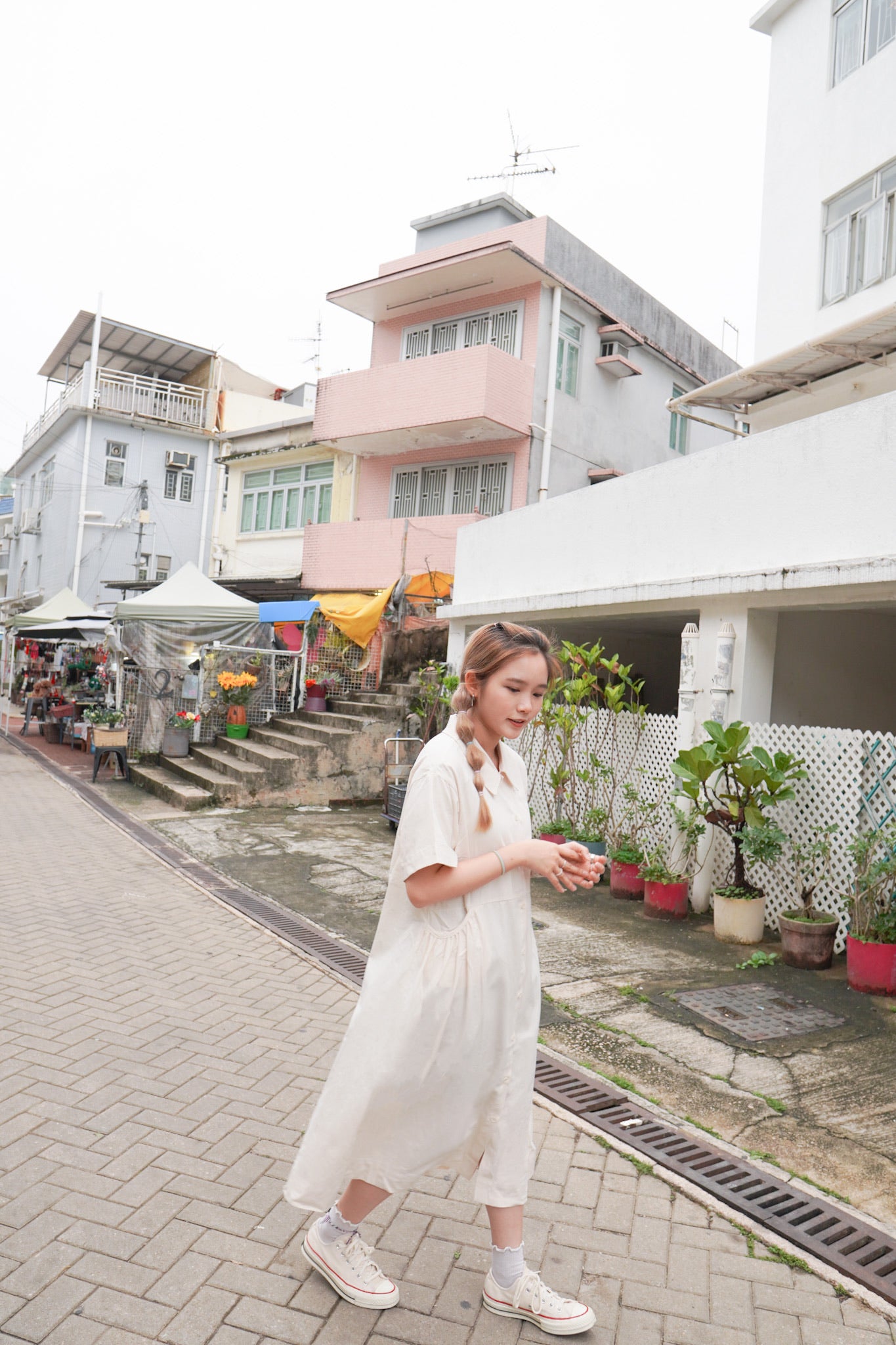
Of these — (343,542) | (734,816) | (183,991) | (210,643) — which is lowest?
(183,991)

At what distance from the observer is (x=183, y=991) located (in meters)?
5.08

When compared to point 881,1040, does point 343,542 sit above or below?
above

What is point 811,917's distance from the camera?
637 cm

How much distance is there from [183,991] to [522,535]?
23.3 ft

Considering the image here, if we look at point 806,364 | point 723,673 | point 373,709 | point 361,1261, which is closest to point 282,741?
point 373,709

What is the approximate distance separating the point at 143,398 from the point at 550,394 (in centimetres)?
1595

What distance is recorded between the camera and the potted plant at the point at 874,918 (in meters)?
5.59

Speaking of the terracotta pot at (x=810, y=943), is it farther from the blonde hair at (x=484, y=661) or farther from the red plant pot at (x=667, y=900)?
the blonde hair at (x=484, y=661)

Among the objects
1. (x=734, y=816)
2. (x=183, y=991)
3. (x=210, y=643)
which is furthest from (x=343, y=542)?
(x=183, y=991)

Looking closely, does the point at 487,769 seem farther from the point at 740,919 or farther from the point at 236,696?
the point at 236,696

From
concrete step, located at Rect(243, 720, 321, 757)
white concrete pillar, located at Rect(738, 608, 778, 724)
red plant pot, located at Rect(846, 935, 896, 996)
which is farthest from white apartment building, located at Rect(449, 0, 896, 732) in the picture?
concrete step, located at Rect(243, 720, 321, 757)

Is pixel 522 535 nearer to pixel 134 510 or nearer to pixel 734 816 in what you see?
pixel 734 816

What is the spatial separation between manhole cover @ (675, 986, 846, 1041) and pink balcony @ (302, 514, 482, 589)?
10.7 meters

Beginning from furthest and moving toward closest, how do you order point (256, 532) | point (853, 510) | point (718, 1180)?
point (256, 532) → point (853, 510) → point (718, 1180)
